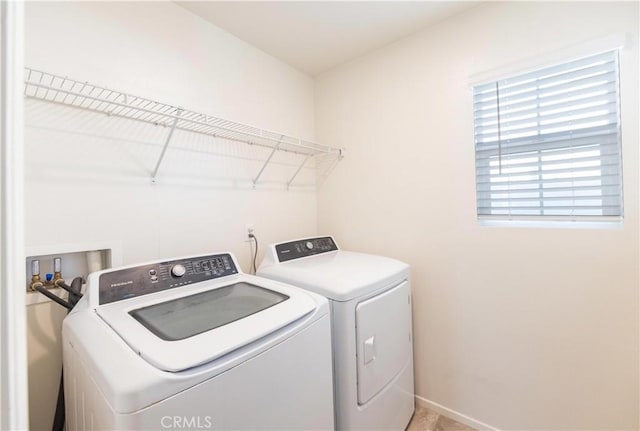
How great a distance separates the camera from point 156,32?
1507 mm

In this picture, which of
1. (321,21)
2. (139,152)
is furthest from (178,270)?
(321,21)

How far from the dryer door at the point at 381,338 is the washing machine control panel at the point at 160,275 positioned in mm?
740

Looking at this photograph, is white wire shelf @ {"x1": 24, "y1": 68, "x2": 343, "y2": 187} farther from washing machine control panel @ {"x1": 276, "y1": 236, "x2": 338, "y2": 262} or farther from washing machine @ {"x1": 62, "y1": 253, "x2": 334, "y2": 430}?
washing machine @ {"x1": 62, "y1": 253, "x2": 334, "y2": 430}

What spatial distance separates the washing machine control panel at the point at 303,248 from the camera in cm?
180

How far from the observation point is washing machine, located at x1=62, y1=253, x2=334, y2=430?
0.67 metres

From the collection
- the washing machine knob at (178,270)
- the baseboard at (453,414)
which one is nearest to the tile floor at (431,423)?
the baseboard at (453,414)

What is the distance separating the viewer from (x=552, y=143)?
1.49 metres

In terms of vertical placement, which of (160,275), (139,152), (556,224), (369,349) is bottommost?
(369,349)

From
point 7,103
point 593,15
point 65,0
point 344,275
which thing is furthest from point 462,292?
point 65,0

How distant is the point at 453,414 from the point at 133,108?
8.31 ft

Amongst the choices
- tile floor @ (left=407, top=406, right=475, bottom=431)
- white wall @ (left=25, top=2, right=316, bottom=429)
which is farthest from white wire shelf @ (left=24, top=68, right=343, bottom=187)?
tile floor @ (left=407, top=406, right=475, bottom=431)

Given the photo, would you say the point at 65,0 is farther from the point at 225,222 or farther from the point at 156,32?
the point at 225,222

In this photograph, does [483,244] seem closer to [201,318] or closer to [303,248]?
[303,248]

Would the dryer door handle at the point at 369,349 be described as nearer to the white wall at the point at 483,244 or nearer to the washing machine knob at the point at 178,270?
the white wall at the point at 483,244
